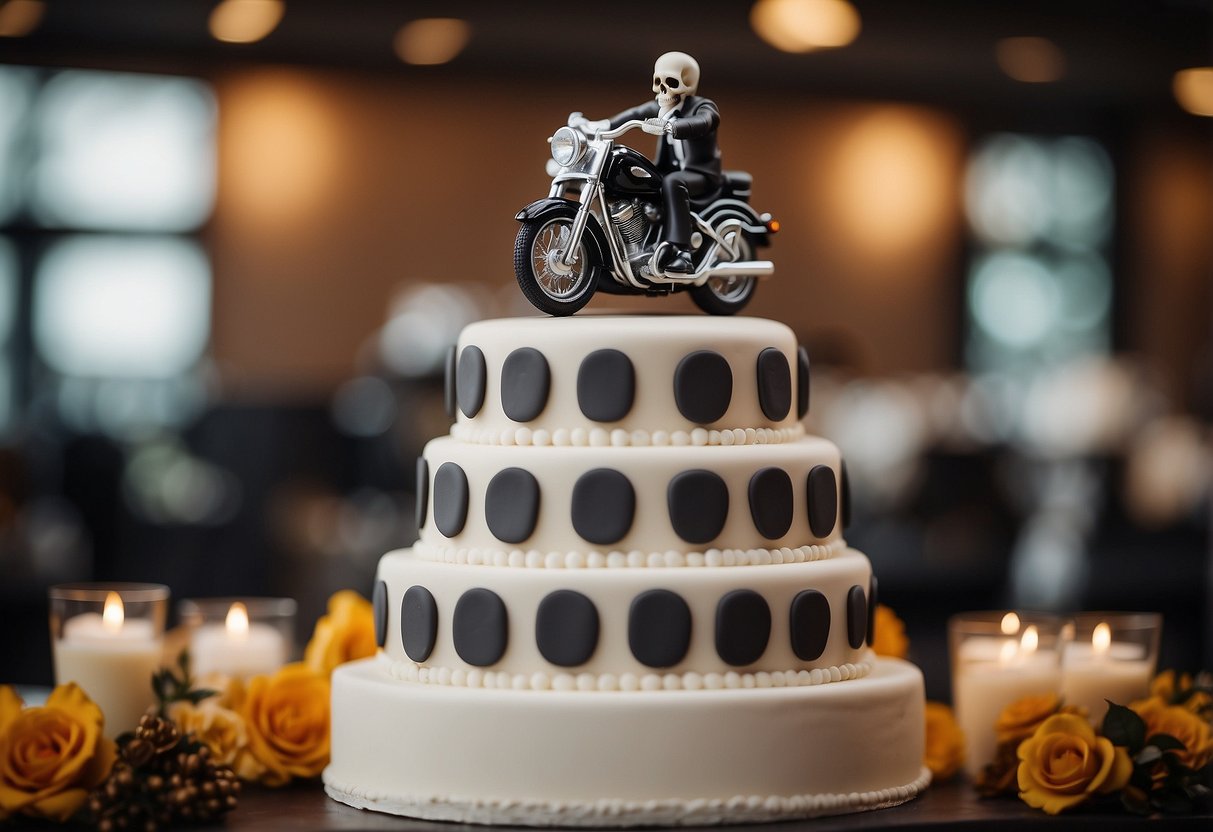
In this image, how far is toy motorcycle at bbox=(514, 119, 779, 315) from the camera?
318cm

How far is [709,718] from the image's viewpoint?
2.81 meters

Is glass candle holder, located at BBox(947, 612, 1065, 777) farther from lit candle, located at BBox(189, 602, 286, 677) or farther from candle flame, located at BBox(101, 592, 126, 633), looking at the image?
candle flame, located at BBox(101, 592, 126, 633)

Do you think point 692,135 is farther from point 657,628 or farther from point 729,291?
point 657,628

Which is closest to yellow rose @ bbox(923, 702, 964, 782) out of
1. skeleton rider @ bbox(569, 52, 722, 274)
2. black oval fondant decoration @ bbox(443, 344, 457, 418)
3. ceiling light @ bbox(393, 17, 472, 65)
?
skeleton rider @ bbox(569, 52, 722, 274)

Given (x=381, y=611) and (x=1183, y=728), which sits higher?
(x=381, y=611)

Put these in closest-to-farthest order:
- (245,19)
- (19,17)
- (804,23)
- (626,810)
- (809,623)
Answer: (626,810) < (809,623) < (804,23) < (19,17) < (245,19)

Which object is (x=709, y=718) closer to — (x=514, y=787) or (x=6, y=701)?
(x=514, y=787)

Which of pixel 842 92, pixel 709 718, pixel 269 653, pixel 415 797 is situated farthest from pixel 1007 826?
pixel 842 92

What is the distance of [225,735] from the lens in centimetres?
336

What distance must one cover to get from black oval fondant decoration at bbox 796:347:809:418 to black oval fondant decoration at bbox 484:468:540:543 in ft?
2.18

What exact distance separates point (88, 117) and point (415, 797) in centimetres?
1157

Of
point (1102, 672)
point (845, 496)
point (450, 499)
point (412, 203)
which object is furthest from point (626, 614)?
point (412, 203)

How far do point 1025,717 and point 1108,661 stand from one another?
359mm

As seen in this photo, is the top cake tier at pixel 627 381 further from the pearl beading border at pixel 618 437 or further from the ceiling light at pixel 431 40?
the ceiling light at pixel 431 40
